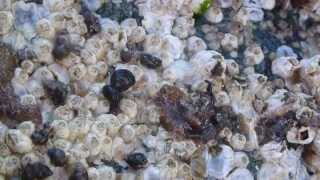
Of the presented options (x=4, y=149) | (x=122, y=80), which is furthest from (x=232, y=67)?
(x=4, y=149)

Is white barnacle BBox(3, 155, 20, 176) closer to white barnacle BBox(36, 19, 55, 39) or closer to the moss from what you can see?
white barnacle BBox(36, 19, 55, 39)

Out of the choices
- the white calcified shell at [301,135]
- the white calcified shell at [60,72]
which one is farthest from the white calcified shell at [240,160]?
the white calcified shell at [60,72]

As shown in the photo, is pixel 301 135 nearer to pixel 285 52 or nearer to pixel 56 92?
pixel 285 52

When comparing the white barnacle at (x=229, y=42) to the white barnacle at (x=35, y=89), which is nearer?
the white barnacle at (x=35, y=89)

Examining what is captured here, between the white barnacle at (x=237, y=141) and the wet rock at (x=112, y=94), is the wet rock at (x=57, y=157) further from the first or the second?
the white barnacle at (x=237, y=141)

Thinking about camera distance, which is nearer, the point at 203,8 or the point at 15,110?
the point at 15,110

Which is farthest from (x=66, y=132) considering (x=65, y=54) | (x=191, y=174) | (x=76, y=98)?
(x=191, y=174)

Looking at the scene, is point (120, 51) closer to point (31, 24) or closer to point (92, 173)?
point (31, 24)
